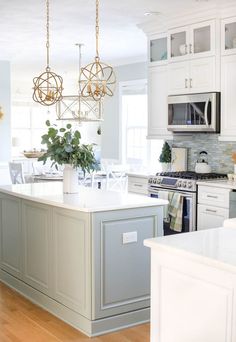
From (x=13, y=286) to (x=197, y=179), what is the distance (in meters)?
2.20

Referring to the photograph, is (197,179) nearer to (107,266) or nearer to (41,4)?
(107,266)

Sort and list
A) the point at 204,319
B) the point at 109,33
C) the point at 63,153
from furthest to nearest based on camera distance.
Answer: the point at 109,33 < the point at 63,153 < the point at 204,319

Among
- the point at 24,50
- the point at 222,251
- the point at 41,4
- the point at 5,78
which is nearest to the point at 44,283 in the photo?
the point at 222,251

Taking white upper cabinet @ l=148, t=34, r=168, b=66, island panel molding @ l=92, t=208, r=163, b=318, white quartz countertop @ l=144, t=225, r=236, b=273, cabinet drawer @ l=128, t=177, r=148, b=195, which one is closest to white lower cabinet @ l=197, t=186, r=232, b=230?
cabinet drawer @ l=128, t=177, r=148, b=195

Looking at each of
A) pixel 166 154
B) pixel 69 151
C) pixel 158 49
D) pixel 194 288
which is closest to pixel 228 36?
pixel 158 49

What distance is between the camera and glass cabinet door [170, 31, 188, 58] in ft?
19.1

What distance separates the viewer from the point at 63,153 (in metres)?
4.21

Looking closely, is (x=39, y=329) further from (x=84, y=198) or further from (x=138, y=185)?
(x=138, y=185)

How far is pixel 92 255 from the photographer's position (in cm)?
364

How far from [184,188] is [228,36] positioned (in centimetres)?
170

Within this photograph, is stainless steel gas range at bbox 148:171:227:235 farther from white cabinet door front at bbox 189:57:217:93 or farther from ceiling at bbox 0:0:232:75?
ceiling at bbox 0:0:232:75

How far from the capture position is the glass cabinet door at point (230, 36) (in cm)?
534

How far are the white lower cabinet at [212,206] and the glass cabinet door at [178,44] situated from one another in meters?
Answer: 1.66

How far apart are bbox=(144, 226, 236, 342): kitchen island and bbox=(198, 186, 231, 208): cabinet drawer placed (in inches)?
100
